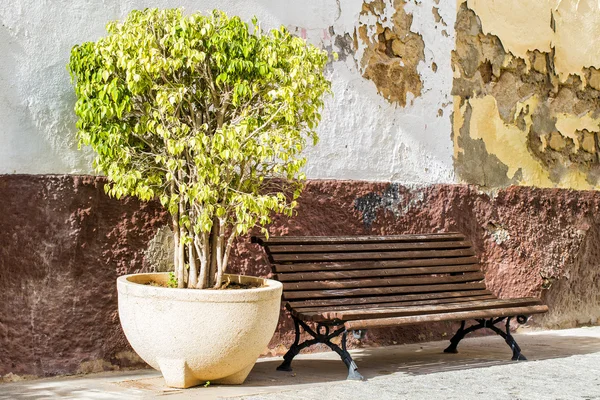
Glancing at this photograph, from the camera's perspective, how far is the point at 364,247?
5668mm

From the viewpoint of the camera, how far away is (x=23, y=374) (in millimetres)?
4660

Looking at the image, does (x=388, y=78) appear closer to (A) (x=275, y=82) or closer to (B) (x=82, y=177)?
(A) (x=275, y=82)

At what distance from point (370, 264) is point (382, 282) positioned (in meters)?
0.14

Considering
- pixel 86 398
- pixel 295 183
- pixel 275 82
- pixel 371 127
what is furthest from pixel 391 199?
pixel 86 398

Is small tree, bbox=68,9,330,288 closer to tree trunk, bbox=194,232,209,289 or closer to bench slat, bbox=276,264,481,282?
tree trunk, bbox=194,232,209,289

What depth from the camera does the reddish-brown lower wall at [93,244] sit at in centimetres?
465

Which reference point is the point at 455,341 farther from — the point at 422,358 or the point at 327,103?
the point at 327,103

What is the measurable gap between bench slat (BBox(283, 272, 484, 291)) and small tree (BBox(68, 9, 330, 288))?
623mm

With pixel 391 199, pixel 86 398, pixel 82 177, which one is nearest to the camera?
pixel 86 398

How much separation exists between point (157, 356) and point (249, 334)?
0.47m

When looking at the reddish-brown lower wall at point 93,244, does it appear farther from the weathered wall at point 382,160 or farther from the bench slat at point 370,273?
the bench slat at point 370,273

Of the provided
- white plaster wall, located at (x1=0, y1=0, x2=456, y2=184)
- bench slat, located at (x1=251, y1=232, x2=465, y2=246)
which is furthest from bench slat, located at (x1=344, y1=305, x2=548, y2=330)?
white plaster wall, located at (x1=0, y1=0, x2=456, y2=184)

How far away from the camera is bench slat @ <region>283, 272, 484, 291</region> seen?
5250mm

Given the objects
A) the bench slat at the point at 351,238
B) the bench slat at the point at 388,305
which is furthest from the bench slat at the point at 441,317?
the bench slat at the point at 351,238
